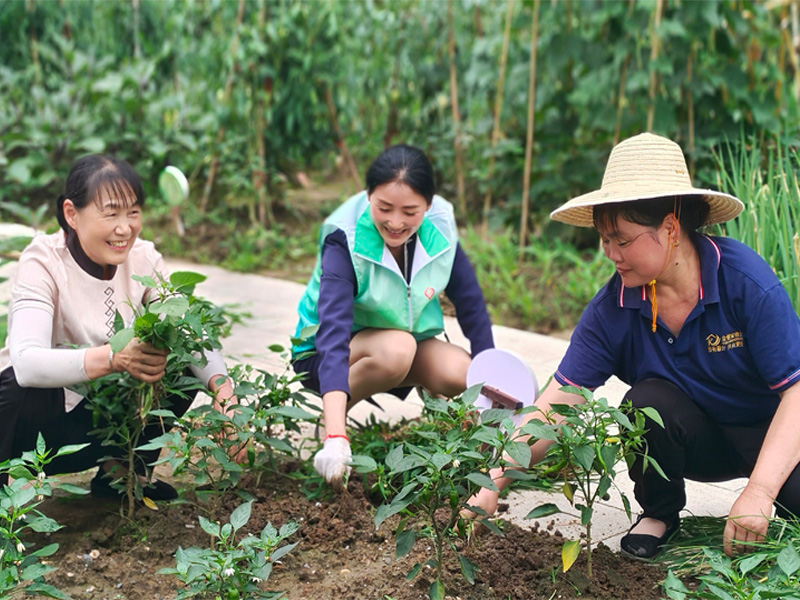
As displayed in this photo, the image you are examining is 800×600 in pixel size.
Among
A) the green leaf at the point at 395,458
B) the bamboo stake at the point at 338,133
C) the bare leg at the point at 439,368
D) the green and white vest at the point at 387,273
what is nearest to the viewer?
the green leaf at the point at 395,458

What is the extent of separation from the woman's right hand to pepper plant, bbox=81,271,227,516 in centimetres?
2

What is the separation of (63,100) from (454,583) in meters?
5.72

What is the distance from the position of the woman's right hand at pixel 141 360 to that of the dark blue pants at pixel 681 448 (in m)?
1.08

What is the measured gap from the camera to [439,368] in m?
2.82

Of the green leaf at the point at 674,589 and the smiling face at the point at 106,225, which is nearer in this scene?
the green leaf at the point at 674,589

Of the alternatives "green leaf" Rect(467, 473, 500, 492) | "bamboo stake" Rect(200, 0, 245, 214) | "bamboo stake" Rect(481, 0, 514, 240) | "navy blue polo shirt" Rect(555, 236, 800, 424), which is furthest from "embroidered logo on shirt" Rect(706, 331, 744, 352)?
"bamboo stake" Rect(200, 0, 245, 214)

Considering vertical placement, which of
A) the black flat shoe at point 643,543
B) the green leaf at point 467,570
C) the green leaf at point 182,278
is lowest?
the black flat shoe at point 643,543

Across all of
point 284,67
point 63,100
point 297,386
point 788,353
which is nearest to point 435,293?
point 297,386

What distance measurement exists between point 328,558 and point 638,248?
101cm

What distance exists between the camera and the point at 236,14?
18.6 feet

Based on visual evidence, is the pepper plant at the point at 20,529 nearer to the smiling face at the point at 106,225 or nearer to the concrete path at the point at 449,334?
the smiling face at the point at 106,225

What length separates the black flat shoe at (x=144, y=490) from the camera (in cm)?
243

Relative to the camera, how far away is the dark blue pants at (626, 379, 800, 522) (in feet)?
6.91

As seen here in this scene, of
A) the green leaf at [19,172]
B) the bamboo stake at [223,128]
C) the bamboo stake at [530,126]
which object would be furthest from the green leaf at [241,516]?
the green leaf at [19,172]
